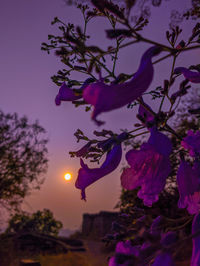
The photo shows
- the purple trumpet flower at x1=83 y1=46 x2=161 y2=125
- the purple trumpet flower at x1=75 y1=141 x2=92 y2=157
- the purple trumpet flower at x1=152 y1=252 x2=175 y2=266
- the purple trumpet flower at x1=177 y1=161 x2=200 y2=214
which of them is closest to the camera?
the purple trumpet flower at x1=83 y1=46 x2=161 y2=125

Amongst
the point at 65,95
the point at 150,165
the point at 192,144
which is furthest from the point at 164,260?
the point at 65,95

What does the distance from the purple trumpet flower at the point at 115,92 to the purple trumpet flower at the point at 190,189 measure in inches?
14.5

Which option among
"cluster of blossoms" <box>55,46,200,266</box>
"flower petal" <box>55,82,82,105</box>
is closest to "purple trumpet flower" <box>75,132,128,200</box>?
"cluster of blossoms" <box>55,46,200,266</box>

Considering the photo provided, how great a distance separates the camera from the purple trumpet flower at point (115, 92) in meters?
0.42

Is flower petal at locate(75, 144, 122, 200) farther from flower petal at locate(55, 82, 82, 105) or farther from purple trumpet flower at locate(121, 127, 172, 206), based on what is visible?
flower petal at locate(55, 82, 82, 105)

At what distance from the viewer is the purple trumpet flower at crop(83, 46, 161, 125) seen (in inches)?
16.7

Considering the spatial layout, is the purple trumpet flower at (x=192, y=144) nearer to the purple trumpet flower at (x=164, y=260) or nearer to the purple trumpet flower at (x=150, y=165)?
the purple trumpet flower at (x=150, y=165)

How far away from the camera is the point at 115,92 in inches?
18.0

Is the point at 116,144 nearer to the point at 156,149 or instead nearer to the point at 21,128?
the point at 156,149

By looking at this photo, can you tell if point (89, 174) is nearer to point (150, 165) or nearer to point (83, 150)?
point (150, 165)

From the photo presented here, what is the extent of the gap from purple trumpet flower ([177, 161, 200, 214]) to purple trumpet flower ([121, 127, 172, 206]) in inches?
3.4

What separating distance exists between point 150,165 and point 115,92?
1.01ft

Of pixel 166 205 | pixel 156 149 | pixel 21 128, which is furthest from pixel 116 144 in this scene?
pixel 21 128

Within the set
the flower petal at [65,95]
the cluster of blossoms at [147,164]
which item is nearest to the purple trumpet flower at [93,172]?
the cluster of blossoms at [147,164]
